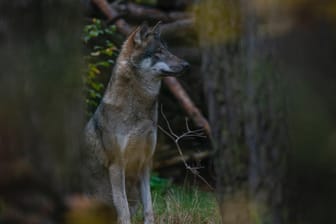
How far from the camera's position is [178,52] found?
12.6 metres

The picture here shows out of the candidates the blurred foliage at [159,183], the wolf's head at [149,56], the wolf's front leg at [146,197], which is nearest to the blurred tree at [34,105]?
the wolf's front leg at [146,197]

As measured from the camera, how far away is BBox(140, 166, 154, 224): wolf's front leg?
9.07 m

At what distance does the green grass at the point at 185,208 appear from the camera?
848cm

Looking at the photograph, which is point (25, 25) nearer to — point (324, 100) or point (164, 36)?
point (324, 100)

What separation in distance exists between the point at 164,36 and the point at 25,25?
8.36 metres

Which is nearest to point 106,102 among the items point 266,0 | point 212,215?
point 212,215

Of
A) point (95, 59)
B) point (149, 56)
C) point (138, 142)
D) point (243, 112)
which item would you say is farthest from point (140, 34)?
point (243, 112)

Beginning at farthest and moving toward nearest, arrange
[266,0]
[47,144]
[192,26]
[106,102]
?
[192,26]
[106,102]
[266,0]
[47,144]

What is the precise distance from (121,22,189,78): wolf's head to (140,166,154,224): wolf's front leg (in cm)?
109

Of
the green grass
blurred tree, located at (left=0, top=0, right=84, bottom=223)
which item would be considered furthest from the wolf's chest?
blurred tree, located at (left=0, top=0, right=84, bottom=223)

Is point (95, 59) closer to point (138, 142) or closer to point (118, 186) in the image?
A: point (138, 142)

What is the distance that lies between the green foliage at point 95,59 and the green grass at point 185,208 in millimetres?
1427

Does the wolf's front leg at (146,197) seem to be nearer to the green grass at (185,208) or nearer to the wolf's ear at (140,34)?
the green grass at (185,208)

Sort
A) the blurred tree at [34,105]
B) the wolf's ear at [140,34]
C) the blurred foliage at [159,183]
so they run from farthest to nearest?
the blurred foliage at [159,183] < the wolf's ear at [140,34] < the blurred tree at [34,105]
